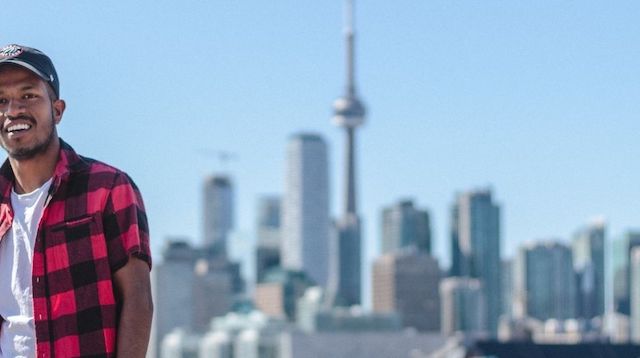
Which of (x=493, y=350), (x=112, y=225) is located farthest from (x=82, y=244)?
(x=493, y=350)

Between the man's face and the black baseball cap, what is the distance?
0.11ft

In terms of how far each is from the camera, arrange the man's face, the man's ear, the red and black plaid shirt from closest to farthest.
→ the red and black plaid shirt < the man's face < the man's ear

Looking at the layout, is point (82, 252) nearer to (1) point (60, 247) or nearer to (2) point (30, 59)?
(1) point (60, 247)

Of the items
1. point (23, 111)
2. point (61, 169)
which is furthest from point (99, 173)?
point (23, 111)

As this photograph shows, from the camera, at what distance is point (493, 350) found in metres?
158

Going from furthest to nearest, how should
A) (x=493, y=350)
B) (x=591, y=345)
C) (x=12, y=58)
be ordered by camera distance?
1. (x=591, y=345)
2. (x=493, y=350)
3. (x=12, y=58)

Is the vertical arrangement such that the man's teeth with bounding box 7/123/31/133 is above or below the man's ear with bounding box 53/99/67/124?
below

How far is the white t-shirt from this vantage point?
18.2 ft

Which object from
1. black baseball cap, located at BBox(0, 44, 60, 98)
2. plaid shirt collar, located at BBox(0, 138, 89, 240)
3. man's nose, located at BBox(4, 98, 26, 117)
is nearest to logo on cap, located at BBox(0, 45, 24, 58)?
black baseball cap, located at BBox(0, 44, 60, 98)

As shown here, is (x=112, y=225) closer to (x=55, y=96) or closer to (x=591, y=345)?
(x=55, y=96)

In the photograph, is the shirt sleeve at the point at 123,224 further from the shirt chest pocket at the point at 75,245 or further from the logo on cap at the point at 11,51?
the logo on cap at the point at 11,51

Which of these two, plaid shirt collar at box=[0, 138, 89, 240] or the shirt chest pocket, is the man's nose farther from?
the shirt chest pocket

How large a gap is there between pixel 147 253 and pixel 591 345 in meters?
176

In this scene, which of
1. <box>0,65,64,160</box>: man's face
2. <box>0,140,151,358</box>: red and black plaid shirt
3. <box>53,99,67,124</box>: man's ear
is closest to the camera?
<box>0,140,151,358</box>: red and black plaid shirt
